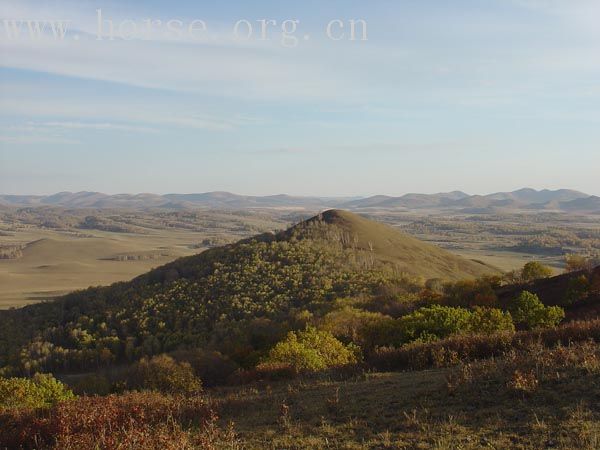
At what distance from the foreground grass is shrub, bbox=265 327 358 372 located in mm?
8940

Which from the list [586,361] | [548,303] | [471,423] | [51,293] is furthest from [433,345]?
[51,293]

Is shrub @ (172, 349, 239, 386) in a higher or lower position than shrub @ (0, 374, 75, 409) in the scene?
lower

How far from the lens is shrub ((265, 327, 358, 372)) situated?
81.3 feet

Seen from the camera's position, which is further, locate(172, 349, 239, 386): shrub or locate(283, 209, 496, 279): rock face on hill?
locate(283, 209, 496, 279): rock face on hill

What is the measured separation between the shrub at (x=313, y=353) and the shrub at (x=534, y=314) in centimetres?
1097

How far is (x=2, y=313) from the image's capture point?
8438 centimetres

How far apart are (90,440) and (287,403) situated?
19.2 ft

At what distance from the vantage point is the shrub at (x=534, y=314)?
30578 mm

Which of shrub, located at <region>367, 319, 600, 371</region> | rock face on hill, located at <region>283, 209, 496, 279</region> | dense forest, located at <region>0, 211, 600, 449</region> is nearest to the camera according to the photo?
dense forest, located at <region>0, 211, 600, 449</region>

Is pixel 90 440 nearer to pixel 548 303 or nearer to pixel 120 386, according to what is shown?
pixel 120 386

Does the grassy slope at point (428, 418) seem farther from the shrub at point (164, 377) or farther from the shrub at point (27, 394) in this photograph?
the shrub at point (27, 394)

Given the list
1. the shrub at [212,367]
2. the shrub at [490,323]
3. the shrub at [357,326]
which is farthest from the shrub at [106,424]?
the shrub at [357,326]

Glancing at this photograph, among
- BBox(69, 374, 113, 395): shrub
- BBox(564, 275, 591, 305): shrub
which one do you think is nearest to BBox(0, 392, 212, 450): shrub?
BBox(69, 374, 113, 395): shrub

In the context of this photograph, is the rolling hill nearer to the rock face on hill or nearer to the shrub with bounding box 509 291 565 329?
the rock face on hill
